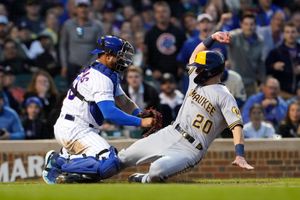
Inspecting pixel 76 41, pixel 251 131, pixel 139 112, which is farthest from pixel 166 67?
pixel 139 112

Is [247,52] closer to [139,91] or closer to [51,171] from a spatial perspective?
[139,91]

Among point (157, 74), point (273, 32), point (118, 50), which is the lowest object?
point (157, 74)

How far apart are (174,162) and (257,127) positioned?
507 cm

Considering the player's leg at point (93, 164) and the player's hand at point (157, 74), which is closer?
the player's leg at point (93, 164)

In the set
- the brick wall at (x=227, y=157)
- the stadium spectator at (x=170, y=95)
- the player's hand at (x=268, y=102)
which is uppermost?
the stadium spectator at (x=170, y=95)

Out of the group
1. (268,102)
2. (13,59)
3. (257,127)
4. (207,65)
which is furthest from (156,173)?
(13,59)

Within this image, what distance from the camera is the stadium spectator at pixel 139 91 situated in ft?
56.6

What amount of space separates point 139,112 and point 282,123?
4553 millimetres

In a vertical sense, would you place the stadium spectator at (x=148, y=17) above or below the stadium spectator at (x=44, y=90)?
above

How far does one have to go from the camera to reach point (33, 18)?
20.5 meters

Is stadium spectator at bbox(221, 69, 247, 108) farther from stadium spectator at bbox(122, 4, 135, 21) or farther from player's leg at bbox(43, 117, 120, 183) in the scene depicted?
player's leg at bbox(43, 117, 120, 183)

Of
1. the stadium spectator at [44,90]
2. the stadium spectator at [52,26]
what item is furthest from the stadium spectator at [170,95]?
the stadium spectator at [52,26]

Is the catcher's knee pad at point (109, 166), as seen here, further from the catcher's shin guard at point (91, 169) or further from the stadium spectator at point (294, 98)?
the stadium spectator at point (294, 98)

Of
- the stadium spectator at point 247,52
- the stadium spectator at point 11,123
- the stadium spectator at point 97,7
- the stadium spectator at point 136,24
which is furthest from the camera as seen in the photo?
the stadium spectator at point 97,7
